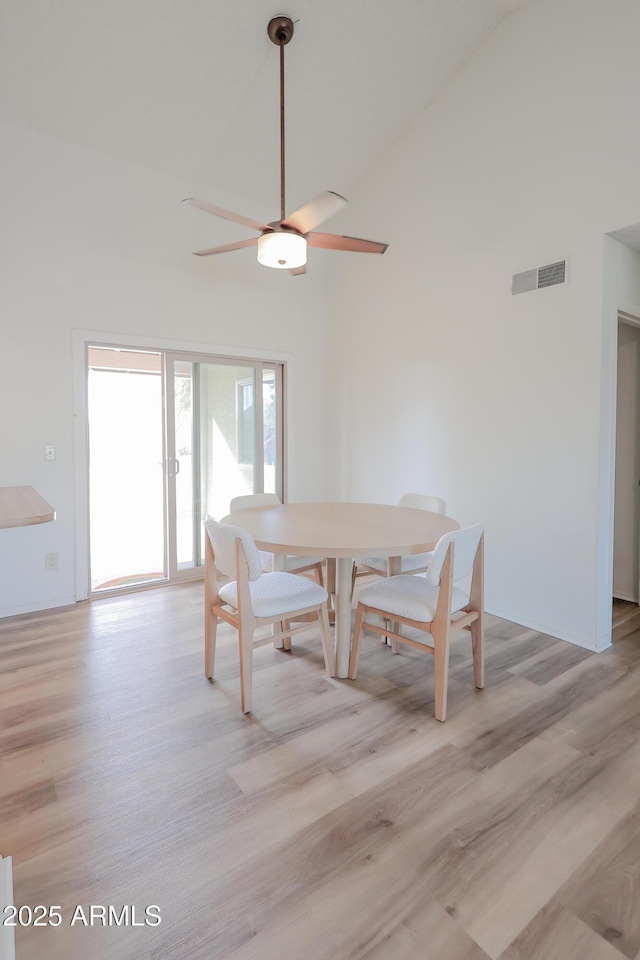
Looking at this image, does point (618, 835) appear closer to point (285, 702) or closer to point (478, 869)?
point (478, 869)

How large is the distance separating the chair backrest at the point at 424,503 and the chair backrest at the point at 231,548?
1380mm

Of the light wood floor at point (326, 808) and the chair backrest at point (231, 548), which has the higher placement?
the chair backrest at point (231, 548)

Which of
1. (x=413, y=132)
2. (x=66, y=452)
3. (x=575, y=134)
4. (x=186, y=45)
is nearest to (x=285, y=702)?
(x=66, y=452)

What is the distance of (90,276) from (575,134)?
325 centimetres

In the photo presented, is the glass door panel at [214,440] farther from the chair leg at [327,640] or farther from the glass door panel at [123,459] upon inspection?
the chair leg at [327,640]

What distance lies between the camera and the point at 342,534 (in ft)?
7.52

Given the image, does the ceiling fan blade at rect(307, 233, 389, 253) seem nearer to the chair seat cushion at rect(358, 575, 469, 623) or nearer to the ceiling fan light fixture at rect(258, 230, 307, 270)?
the ceiling fan light fixture at rect(258, 230, 307, 270)

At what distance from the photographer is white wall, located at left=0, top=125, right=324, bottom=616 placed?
125 inches

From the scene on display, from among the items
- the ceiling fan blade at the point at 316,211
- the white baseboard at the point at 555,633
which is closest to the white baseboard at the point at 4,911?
the ceiling fan blade at the point at 316,211

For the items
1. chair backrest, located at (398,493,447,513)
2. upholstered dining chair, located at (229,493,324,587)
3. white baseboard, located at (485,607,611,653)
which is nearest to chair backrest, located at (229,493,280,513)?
upholstered dining chair, located at (229,493,324,587)

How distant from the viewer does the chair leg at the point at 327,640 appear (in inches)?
95.8

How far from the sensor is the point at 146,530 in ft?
18.4

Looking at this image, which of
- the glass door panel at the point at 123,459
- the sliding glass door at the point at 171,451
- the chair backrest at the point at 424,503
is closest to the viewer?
the chair backrest at the point at 424,503

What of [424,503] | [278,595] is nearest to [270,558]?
[278,595]
